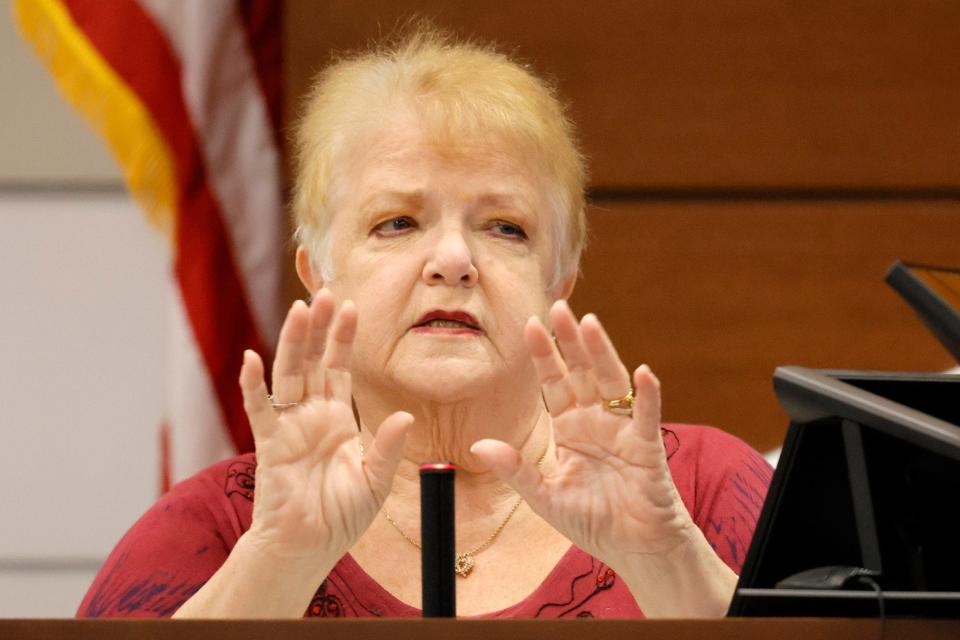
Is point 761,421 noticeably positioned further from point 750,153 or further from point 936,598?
point 936,598

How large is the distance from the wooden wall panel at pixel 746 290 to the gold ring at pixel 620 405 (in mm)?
1383

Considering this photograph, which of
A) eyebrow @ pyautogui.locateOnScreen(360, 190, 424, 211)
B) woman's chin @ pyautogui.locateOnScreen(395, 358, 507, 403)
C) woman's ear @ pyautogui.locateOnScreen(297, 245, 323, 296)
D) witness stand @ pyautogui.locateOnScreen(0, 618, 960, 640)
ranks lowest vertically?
witness stand @ pyautogui.locateOnScreen(0, 618, 960, 640)

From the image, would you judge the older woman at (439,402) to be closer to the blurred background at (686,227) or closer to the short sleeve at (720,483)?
the short sleeve at (720,483)

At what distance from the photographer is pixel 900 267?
3.19 feet

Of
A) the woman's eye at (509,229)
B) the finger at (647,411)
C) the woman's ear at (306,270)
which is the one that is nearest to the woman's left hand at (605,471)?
the finger at (647,411)

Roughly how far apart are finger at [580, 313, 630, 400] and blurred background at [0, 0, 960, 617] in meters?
1.40

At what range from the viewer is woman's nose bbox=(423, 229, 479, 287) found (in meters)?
1.59

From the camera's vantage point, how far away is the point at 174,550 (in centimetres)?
152

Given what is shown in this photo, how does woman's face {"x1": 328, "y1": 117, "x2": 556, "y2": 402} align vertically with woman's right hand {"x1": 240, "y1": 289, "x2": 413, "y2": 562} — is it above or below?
above

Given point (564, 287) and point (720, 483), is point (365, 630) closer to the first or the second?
point (720, 483)

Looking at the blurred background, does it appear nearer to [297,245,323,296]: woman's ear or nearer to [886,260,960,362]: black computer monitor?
[297,245,323,296]: woman's ear

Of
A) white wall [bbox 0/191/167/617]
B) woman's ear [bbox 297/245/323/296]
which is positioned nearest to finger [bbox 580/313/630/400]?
woman's ear [bbox 297/245/323/296]

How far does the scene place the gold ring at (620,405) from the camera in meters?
1.26

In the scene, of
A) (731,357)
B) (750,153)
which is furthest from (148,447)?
(750,153)
